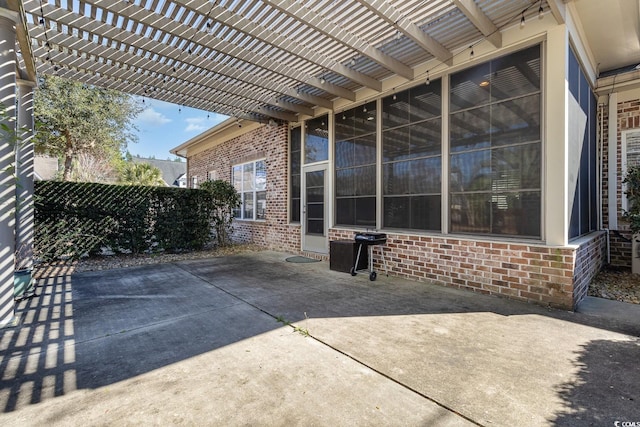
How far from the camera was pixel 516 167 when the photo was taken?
14.1 ft

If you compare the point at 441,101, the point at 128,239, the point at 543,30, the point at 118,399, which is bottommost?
the point at 118,399

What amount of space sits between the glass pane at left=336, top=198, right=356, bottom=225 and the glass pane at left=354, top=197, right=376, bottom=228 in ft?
0.42

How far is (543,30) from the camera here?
13.2 ft

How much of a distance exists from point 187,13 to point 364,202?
14.0 feet

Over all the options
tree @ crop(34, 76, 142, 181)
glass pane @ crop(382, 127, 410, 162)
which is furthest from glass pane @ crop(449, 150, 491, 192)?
tree @ crop(34, 76, 142, 181)

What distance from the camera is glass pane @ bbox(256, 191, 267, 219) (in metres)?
9.37

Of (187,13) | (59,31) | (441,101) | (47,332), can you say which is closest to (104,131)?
(59,31)

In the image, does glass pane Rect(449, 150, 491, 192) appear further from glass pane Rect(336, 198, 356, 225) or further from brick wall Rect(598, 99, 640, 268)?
brick wall Rect(598, 99, 640, 268)

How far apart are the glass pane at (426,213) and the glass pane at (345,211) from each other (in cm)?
148

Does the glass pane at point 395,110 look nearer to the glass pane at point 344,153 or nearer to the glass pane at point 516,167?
the glass pane at point 344,153

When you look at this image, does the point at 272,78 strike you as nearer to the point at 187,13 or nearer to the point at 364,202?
the point at 187,13

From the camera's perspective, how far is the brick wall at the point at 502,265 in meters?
3.85

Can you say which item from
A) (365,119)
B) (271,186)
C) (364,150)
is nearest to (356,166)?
(364,150)

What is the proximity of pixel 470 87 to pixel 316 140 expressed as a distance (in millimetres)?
3725
